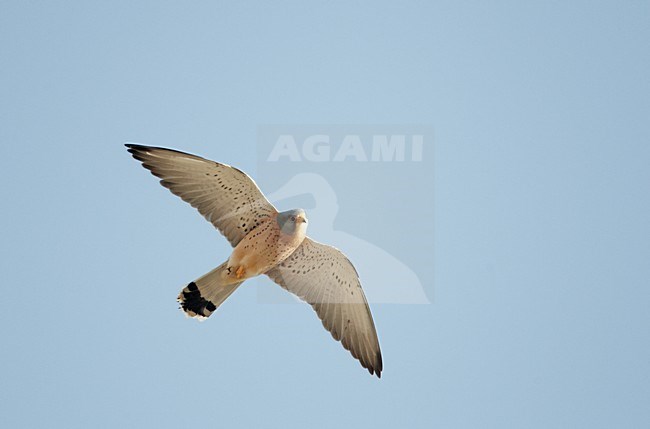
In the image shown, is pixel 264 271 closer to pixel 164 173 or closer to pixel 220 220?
pixel 220 220

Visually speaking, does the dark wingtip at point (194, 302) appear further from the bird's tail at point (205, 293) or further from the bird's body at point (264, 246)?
the bird's body at point (264, 246)

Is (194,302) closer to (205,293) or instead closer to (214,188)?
(205,293)

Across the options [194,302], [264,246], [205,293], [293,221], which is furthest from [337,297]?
[194,302]

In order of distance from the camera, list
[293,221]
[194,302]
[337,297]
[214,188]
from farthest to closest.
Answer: [337,297] < [194,302] < [214,188] < [293,221]

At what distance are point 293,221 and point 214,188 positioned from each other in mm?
1073

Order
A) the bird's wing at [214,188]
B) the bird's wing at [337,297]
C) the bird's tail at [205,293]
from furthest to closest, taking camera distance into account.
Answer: the bird's wing at [337,297]
the bird's tail at [205,293]
the bird's wing at [214,188]

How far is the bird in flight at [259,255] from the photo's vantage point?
10.3m

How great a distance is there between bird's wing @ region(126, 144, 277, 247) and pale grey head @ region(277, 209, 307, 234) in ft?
0.97

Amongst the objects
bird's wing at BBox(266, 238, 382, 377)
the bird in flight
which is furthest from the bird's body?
bird's wing at BBox(266, 238, 382, 377)

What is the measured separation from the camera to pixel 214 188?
34.4 feet

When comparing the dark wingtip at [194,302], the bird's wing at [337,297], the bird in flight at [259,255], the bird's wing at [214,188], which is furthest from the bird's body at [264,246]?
the dark wingtip at [194,302]

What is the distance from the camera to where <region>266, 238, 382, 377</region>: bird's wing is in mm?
11039

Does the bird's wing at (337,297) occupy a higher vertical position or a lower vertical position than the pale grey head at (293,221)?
lower

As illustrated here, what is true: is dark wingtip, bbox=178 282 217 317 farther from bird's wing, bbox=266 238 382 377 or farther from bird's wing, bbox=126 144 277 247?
bird's wing, bbox=266 238 382 377
